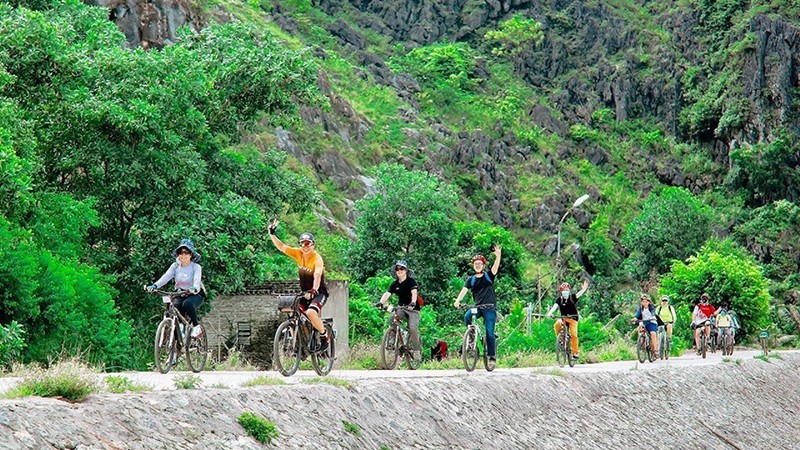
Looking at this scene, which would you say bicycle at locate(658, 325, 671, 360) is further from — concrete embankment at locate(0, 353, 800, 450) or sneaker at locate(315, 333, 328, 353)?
sneaker at locate(315, 333, 328, 353)

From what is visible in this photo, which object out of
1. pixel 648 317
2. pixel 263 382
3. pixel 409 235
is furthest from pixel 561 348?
pixel 409 235

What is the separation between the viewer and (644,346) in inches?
1129

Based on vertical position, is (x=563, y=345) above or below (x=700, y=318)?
above

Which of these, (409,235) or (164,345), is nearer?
(164,345)

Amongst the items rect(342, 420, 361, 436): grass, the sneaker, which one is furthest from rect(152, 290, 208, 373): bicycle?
rect(342, 420, 361, 436): grass

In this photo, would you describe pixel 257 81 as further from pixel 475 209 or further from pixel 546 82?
pixel 546 82

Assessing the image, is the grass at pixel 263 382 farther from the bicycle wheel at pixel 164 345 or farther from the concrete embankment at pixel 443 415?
the bicycle wheel at pixel 164 345

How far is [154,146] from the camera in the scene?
93.7 ft

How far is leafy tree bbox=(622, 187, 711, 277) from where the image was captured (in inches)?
3172

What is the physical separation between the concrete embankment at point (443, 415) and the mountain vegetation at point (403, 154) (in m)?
8.24

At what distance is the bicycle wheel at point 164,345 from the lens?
1473 centimetres

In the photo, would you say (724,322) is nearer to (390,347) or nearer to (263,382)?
(390,347)

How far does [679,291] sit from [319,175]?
2665 centimetres

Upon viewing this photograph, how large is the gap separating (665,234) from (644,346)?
2118 inches
